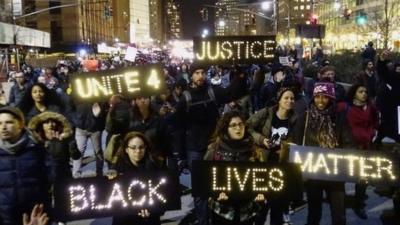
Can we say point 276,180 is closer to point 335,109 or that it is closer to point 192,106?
point 335,109

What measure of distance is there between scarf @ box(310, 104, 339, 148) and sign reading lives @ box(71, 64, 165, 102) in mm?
2369

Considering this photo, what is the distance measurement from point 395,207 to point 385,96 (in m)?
3.65

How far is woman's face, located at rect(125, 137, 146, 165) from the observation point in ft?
18.0

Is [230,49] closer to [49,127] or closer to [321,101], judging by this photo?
[321,101]

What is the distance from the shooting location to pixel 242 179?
525 cm

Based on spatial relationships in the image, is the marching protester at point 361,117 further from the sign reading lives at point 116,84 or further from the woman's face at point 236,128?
the sign reading lives at point 116,84

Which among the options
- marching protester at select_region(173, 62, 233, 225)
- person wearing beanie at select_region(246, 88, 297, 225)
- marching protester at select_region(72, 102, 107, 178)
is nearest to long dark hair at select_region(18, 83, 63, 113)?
marching protester at select_region(72, 102, 107, 178)

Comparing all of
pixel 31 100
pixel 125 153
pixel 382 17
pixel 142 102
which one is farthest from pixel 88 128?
pixel 382 17

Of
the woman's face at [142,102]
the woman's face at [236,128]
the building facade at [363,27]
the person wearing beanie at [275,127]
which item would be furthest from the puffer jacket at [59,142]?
the building facade at [363,27]

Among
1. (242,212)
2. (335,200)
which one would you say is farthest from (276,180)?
(335,200)

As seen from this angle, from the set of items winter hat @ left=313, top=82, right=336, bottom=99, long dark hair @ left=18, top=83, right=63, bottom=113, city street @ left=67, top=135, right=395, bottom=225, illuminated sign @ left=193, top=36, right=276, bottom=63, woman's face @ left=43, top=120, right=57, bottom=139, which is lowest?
city street @ left=67, top=135, right=395, bottom=225

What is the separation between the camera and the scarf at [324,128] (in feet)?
20.4

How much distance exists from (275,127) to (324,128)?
2.34ft

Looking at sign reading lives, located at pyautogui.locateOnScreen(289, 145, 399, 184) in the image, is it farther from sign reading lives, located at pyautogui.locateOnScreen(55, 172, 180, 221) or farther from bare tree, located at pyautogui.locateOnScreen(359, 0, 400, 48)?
bare tree, located at pyautogui.locateOnScreen(359, 0, 400, 48)
